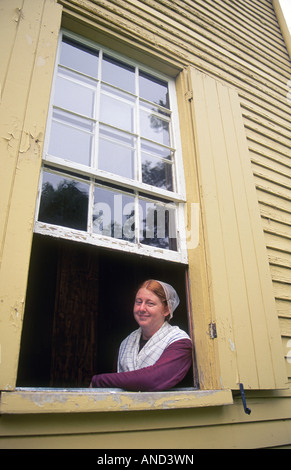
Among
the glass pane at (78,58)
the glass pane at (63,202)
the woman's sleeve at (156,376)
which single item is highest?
the glass pane at (78,58)

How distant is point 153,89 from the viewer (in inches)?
117

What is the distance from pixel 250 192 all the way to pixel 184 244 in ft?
2.61

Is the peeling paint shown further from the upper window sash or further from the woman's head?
the woman's head

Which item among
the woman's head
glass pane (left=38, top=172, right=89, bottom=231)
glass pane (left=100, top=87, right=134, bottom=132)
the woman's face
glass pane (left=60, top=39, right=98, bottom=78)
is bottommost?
the woman's face

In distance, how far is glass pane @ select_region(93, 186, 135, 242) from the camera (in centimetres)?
214

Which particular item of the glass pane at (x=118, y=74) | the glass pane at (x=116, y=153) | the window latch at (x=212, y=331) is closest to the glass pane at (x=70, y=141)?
the glass pane at (x=116, y=153)

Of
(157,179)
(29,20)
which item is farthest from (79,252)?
(29,20)

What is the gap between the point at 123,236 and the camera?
220 cm

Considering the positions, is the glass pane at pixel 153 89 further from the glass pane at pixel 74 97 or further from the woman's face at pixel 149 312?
the woman's face at pixel 149 312

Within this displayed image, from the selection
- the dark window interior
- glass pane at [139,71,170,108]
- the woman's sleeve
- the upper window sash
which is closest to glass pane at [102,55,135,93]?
the upper window sash

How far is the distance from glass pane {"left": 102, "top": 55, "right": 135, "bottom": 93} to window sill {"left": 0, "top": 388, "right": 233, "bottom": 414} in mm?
2367

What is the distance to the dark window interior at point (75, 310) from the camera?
386cm

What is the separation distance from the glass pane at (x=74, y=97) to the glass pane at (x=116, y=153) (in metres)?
0.20
